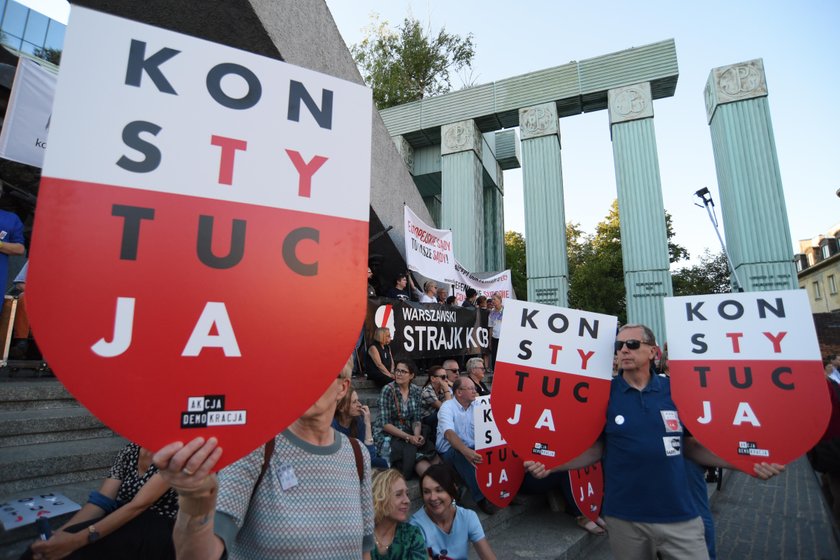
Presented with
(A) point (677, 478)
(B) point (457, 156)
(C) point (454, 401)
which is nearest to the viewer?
(A) point (677, 478)

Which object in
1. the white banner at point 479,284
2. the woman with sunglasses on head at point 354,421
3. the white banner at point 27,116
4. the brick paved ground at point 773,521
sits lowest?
Answer: the brick paved ground at point 773,521

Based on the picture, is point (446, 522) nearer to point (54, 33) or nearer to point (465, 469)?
point (465, 469)

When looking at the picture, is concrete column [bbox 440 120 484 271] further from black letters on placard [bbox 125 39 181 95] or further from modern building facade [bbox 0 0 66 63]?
modern building facade [bbox 0 0 66 63]

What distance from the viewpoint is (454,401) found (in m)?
5.42

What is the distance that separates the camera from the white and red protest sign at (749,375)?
2.69 m

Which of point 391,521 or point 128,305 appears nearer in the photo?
point 128,305

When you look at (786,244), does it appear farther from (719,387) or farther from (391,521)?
(391,521)

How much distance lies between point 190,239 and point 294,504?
1005 mm

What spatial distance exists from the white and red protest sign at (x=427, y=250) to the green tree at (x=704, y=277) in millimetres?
20864

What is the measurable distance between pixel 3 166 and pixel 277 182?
664 cm

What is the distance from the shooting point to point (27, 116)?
488 centimetres

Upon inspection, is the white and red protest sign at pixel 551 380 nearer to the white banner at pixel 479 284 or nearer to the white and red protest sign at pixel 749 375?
the white and red protest sign at pixel 749 375

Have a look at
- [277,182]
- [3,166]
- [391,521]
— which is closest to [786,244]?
[391,521]

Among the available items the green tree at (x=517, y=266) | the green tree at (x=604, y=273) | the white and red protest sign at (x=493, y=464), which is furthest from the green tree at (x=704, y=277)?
the white and red protest sign at (x=493, y=464)
